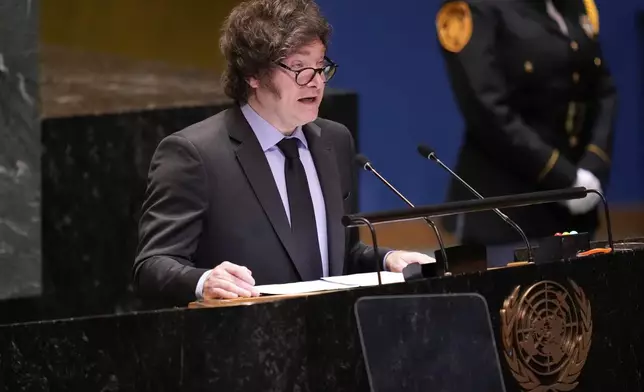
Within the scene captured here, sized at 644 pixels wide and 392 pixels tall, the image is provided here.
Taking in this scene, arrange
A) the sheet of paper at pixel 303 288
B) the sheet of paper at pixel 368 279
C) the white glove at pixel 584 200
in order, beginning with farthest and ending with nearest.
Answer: the white glove at pixel 584 200, the sheet of paper at pixel 368 279, the sheet of paper at pixel 303 288

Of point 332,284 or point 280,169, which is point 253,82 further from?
point 332,284

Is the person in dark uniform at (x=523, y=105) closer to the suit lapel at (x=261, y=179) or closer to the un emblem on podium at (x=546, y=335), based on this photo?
the suit lapel at (x=261, y=179)

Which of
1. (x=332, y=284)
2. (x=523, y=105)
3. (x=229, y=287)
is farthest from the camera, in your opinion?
(x=523, y=105)

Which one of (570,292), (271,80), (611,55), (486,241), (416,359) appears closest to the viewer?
(416,359)

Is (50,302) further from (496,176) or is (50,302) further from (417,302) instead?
(417,302)

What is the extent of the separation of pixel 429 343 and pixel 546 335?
30 centimetres

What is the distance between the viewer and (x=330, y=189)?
312 cm

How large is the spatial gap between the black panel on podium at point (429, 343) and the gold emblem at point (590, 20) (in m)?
3.07

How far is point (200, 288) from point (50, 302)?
2.44 m

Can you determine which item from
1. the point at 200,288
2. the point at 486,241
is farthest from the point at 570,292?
the point at 486,241

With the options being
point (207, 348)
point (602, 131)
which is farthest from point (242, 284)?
point (602, 131)

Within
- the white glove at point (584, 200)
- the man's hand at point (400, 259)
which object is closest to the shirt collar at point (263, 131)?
the man's hand at point (400, 259)

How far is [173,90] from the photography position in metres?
5.11

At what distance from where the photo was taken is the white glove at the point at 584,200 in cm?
510
